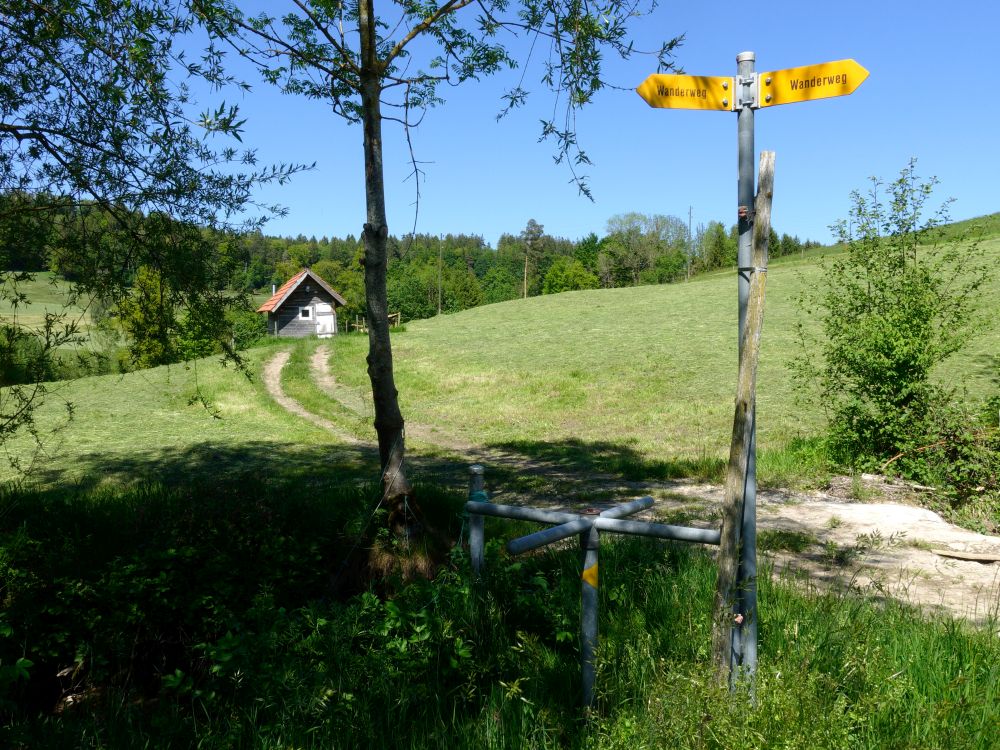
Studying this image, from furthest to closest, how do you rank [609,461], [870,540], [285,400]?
[285,400], [609,461], [870,540]

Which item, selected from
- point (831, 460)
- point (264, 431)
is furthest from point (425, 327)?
point (831, 460)

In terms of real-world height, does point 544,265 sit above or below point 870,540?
above

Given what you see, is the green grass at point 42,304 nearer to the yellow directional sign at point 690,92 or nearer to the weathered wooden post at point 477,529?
the weathered wooden post at point 477,529

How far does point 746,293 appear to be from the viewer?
3.26 metres

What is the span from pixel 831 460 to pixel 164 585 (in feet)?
29.6

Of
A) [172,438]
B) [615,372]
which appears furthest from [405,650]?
[615,372]

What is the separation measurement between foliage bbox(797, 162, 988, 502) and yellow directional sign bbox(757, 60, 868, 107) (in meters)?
7.89

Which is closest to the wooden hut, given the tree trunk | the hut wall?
the hut wall

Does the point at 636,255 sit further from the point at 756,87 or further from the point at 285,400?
the point at 756,87

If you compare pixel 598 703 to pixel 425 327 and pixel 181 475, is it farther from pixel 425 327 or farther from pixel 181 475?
pixel 425 327

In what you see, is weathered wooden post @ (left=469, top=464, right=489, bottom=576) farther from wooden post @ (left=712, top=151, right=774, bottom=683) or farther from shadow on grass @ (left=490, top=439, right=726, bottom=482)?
shadow on grass @ (left=490, top=439, right=726, bottom=482)

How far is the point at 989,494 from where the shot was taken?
9000 mm

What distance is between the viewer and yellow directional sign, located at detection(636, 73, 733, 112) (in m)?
3.41

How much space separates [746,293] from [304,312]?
2025 inches
